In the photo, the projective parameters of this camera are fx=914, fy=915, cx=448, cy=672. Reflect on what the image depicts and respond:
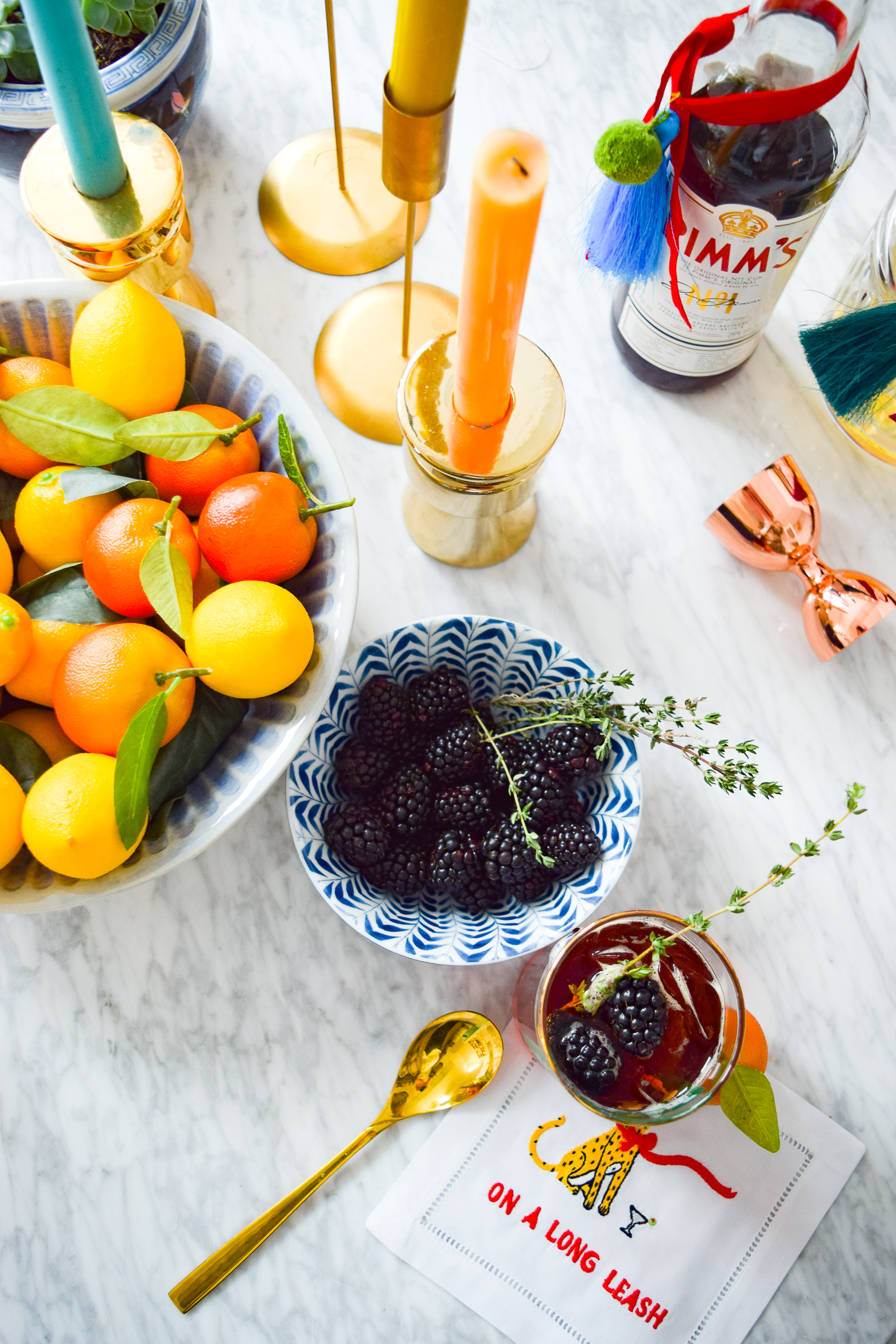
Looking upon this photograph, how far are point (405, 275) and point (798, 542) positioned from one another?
329 millimetres

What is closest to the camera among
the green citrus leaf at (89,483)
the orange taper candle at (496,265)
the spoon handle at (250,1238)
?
the orange taper candle at (496,265)

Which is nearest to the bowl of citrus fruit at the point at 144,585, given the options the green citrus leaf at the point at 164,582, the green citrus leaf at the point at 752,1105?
the green citrus leaf at the point at 164,582

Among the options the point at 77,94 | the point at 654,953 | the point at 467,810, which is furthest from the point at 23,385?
the point at 654,953

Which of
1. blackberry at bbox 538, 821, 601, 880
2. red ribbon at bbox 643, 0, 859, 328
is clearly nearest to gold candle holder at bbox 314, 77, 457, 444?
red ribbon at bbox 643, 0, 859, 328

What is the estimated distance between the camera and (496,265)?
0.42m

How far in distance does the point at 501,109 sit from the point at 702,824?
1.94ft

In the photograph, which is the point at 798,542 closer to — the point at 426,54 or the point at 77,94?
the point at 426,54

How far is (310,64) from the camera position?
2.47 ft

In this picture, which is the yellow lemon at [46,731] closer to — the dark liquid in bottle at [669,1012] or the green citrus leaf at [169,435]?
the green citrus leaf at [169,435]

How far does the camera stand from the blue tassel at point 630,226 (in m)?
0.51

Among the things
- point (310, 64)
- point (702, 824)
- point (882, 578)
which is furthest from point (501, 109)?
point (702, 824)

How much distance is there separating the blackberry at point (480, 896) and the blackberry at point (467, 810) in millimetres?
32

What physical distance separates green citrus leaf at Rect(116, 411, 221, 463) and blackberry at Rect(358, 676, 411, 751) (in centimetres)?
18

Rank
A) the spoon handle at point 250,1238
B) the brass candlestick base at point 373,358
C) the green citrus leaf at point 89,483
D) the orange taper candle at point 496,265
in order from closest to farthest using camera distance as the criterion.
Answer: the orange taper candle at point 496,265, the green citrus leaf at point 89,483, the spoon handle at point 250,1238, the brass candlestick base at point 373,358
